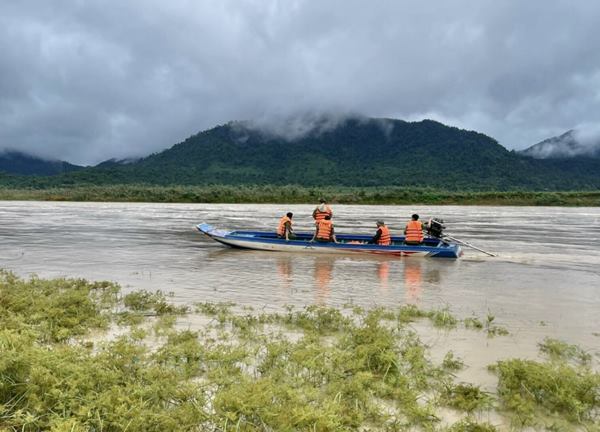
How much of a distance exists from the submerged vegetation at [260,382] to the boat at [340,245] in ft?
33.8

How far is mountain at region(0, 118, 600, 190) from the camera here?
126m

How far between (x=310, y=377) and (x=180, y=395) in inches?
62.8

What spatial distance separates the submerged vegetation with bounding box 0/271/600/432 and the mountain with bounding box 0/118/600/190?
112 metres

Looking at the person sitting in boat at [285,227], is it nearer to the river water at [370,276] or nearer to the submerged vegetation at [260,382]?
the river water at [370,276]

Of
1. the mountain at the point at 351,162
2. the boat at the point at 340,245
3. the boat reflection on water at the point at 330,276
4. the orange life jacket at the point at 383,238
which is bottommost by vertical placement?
the boat reflection on water at the point at 330,276

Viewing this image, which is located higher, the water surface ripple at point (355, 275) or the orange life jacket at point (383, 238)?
the orange life jacket at point (383, 238)

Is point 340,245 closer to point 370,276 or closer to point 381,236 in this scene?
point 381,236

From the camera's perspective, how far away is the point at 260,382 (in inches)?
206

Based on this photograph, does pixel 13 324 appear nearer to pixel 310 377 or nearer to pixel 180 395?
pixel 180 395

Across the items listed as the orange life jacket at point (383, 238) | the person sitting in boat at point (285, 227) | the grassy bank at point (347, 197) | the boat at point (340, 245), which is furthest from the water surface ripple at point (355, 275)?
the grassy bank at point (347, 197)

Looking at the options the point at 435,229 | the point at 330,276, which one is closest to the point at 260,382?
the point at 330,276

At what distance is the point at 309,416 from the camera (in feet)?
14.7

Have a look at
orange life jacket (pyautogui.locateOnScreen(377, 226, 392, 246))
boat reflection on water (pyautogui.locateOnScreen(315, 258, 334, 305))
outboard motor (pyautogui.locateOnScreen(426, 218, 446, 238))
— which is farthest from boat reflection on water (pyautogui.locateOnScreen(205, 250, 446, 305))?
outboard motor (pyautogui.locateOnScreen(426, 218, 446, 238))

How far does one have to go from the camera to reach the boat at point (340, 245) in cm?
1847
